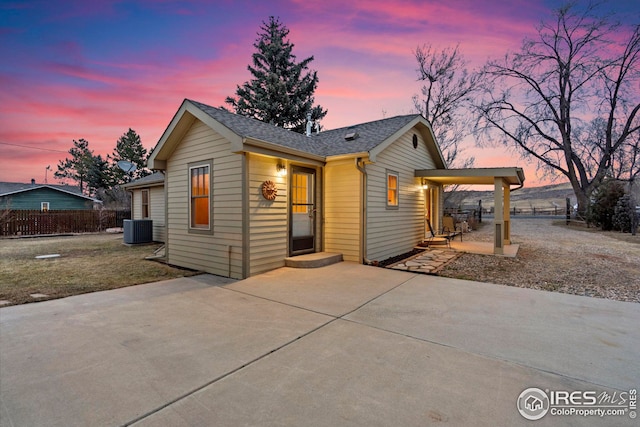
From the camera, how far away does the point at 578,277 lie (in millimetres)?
5855

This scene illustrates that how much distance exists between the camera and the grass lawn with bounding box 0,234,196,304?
493cm

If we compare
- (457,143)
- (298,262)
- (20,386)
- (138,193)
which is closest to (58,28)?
(138,193)

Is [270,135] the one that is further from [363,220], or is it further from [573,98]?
[573,98]

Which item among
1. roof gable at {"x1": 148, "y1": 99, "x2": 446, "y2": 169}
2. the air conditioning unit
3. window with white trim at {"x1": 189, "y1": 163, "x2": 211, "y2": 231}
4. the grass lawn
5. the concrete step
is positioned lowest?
the grass lawn

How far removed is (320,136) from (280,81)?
41.5 feet

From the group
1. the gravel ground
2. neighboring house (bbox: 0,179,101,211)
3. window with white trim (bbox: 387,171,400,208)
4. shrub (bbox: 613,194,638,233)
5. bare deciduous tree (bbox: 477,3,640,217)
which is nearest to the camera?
the gravel ground

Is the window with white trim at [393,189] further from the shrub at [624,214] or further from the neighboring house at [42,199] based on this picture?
the neighboring house at [42,199]

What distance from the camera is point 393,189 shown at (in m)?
8.62

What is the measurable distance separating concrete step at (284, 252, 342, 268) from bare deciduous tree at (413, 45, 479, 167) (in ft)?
49.7

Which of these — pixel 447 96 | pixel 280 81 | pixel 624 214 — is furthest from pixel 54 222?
pixel 624 214

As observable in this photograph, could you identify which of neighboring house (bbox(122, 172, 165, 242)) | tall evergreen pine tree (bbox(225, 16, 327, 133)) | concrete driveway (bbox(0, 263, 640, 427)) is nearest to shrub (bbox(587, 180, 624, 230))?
concrete driveway (bbox(0, 263, 640, 427))

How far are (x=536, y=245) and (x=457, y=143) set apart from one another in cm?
1058

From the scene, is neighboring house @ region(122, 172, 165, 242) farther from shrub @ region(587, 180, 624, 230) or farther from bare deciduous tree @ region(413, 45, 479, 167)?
shrub @ region(587, 180, 624, 230)

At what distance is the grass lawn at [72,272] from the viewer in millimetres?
4926
